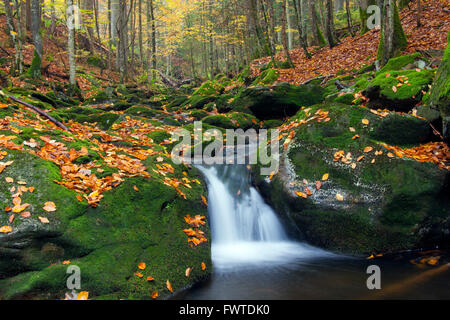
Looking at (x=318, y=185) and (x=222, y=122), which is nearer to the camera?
(x=318, y=185)

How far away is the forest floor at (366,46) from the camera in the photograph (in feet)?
35.7

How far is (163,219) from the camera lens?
3881 millimetres

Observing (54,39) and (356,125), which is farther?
(54,39)

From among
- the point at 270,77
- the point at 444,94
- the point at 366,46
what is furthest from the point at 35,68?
the point at 366,46

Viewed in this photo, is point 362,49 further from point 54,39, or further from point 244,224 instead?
point 54,39

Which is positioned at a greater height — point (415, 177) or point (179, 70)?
point (179, 70)

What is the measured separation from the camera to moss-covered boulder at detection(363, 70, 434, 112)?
637 cm

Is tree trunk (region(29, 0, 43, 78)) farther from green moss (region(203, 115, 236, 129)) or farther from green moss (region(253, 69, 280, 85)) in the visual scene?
green moss (region(253, 69, 280, 85))

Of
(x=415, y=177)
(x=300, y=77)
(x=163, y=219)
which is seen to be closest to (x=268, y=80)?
(x=300, y=77)

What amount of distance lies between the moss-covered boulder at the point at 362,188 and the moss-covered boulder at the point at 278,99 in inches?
186

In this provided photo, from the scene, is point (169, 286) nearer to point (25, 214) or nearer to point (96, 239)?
point (96, 239)

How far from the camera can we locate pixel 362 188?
15.0 ft

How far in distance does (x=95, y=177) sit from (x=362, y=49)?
14311mm

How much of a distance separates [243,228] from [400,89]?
4.92 meters
